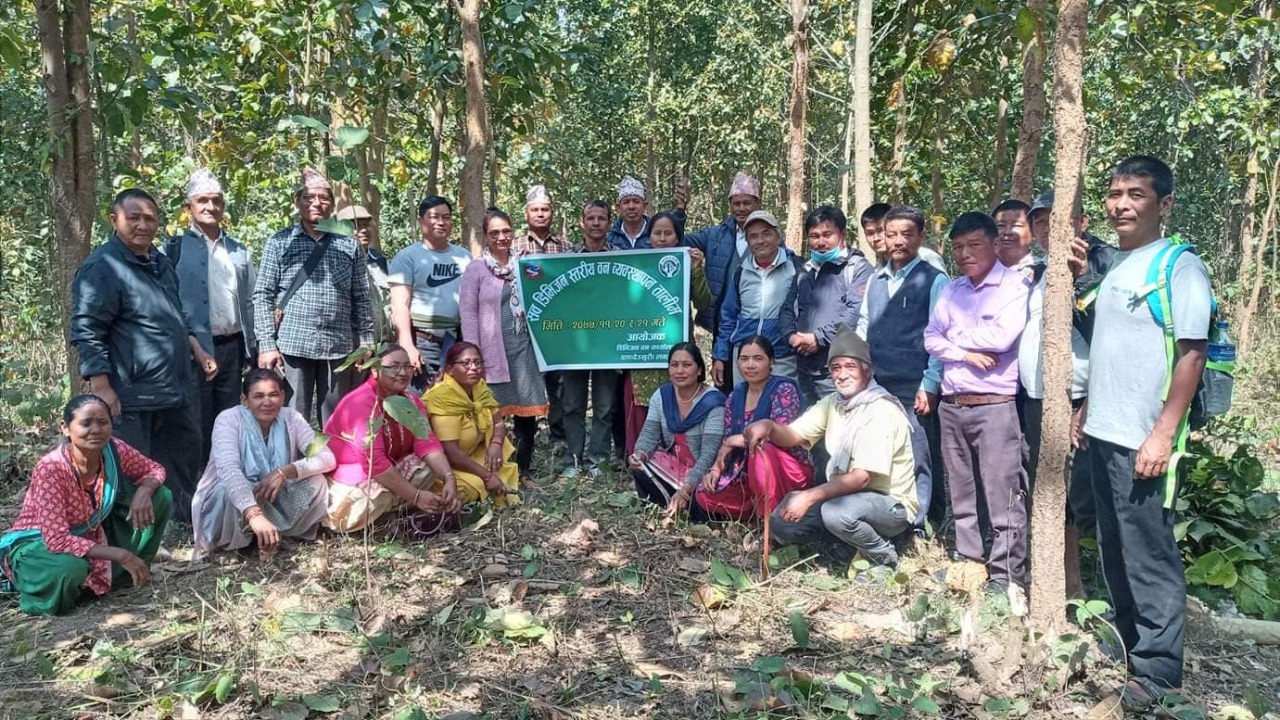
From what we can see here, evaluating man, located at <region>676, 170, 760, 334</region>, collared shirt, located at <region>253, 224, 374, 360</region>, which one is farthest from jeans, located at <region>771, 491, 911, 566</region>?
collared shirt, located at <region>253, 224, 374, 360</region>

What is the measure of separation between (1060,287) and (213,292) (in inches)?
177

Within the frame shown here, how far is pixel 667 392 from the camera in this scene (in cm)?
534

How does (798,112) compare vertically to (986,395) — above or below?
above

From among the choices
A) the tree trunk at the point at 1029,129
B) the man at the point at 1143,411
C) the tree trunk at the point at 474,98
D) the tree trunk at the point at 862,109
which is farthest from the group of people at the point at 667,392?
the tree trunk at the point at 862,109

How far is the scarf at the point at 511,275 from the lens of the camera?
5.82 metres

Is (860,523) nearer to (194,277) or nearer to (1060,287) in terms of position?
(1060,287)

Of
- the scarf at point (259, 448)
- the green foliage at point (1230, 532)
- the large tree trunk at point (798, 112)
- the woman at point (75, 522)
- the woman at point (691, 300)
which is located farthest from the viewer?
the large tree trunk at point (798, 112)

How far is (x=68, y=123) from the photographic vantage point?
5.11m

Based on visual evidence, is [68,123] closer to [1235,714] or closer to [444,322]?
[444,322]

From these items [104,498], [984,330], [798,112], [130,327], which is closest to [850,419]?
[984,330]

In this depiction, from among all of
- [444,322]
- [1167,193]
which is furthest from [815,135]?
[1167,193]

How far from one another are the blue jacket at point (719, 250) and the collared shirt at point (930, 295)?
116cm

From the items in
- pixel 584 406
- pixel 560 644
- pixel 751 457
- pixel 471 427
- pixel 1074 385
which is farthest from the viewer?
pixel 584 406

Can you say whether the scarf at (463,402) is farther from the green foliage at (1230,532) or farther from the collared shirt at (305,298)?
the green foliage at (1230,532)
